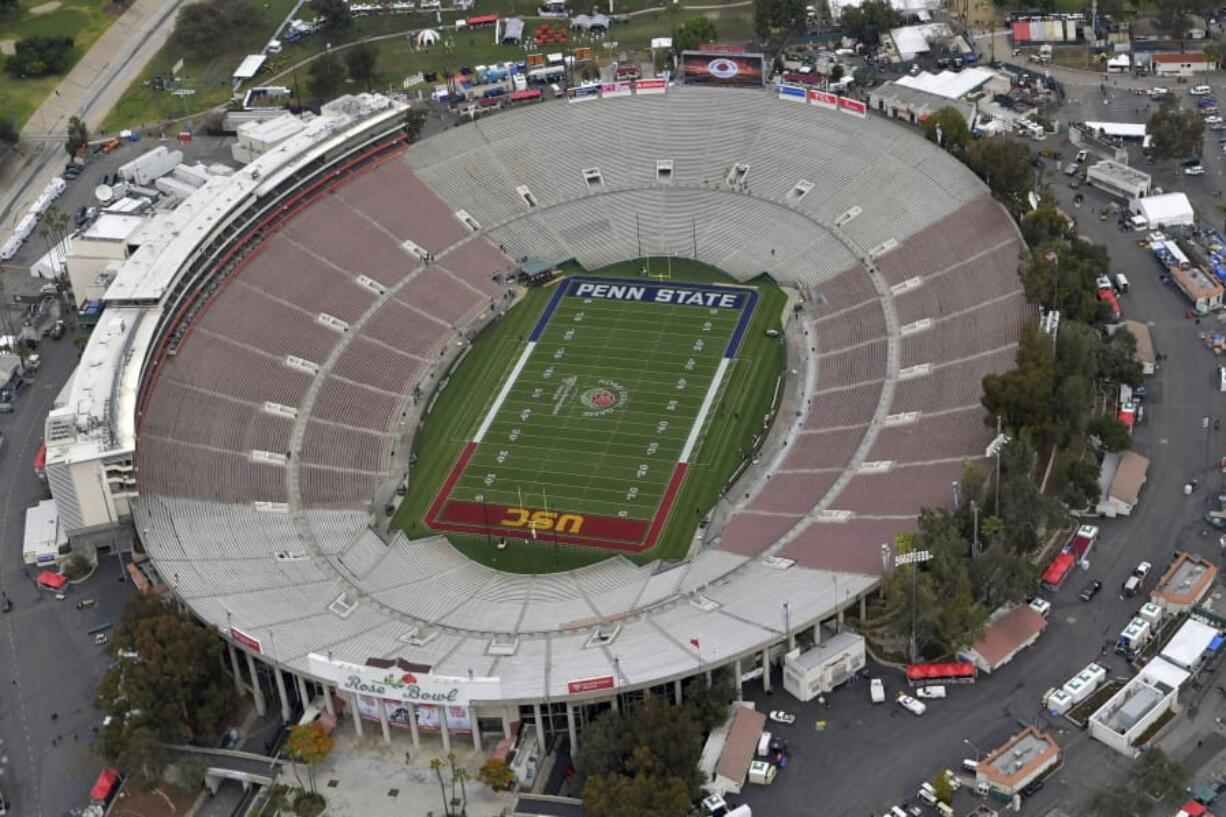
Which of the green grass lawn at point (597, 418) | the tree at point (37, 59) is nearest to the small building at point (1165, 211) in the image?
the green grass lawn at point (597, 418)

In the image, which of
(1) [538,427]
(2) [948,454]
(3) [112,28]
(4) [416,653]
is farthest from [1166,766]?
(3) [112,28]

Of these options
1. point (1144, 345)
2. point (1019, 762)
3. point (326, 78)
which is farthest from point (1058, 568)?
point (326, 78)

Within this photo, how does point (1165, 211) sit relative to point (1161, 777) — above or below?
above

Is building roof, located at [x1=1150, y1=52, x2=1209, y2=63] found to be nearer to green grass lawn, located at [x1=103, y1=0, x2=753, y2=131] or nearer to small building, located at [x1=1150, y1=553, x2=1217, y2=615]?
green grass lawn, located at [x1=103, y1=0, x2=753, y2=131]

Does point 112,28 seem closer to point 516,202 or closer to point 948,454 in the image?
point 516,202

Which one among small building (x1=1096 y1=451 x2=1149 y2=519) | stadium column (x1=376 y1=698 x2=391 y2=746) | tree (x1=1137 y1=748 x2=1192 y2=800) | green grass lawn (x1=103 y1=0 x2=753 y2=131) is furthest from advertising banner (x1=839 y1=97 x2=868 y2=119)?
stadium column (x1=376 y1=698 x2=391 y2=746)

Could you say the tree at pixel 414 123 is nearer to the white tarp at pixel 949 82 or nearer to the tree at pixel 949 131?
the white tarp at pixel 949 82

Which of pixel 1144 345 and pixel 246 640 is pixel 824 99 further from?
pixel 246 640
